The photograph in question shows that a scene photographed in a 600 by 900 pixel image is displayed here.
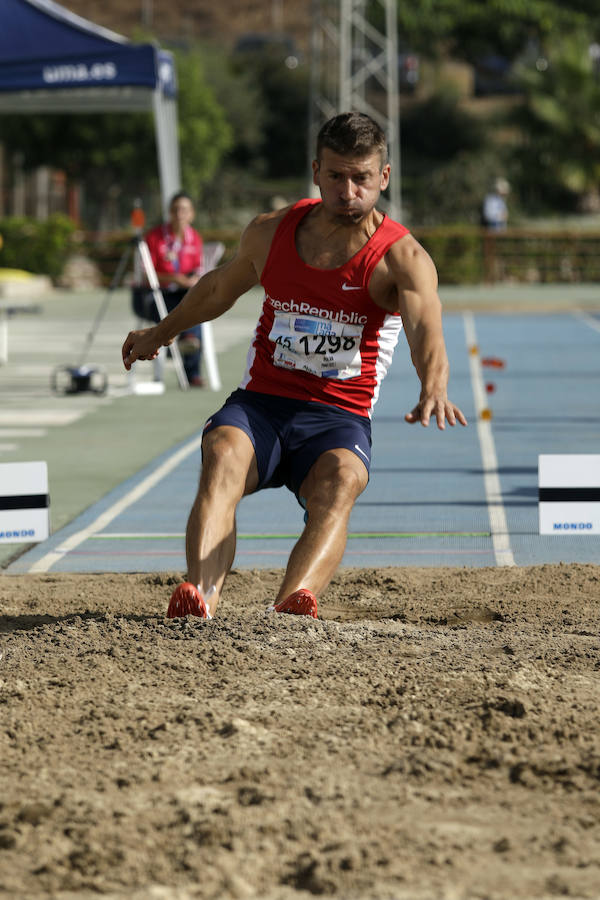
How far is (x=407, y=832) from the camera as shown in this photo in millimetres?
3551

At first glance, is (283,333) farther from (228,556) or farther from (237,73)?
(237,73)

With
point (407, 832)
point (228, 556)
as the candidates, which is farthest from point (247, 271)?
point (407, 832)

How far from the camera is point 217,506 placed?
5.42 metres

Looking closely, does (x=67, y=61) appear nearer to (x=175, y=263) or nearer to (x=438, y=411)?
(x=175, y=263)

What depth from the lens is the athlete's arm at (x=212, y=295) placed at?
573 cm

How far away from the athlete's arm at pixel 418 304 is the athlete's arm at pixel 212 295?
515mm

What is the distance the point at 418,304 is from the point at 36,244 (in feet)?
104

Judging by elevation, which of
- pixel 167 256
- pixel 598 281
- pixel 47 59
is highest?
pixel 47 59

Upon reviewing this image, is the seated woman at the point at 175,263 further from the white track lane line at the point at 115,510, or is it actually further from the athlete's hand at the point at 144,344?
the athlete's hand at the point at 144,344

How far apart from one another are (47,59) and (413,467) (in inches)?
417

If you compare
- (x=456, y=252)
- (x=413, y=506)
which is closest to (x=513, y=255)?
(x=456, y=252)

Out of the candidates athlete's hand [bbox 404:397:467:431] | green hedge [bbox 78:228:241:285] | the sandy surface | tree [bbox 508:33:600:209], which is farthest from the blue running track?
tree [bbox 508:33:600:209]

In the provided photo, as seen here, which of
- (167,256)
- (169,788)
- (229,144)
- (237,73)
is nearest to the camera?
(169,788)

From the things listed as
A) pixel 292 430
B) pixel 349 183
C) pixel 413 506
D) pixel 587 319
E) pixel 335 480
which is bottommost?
pixel 587 319
